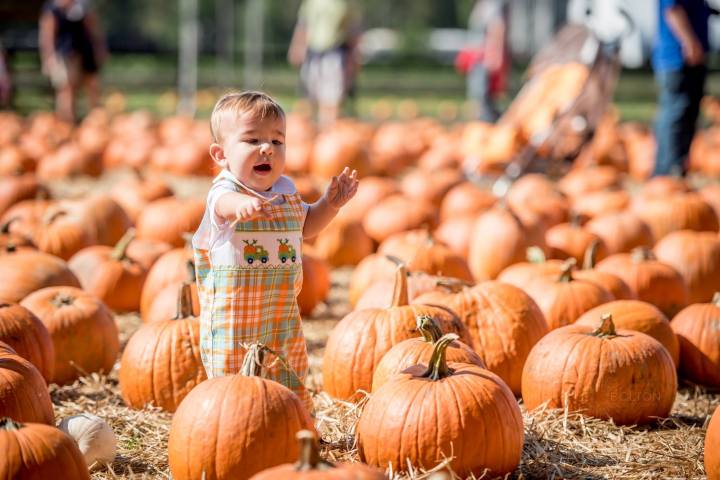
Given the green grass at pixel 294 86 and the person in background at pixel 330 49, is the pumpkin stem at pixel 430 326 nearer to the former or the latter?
the person in background at pixel 330 49

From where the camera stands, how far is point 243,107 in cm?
325

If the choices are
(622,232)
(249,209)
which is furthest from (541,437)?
(622,232)

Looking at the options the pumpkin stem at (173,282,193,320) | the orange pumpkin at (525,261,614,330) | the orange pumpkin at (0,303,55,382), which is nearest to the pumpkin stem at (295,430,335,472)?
the pumpkin stem at (173,282,193,320)

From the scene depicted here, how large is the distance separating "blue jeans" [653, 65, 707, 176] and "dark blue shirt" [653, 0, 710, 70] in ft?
0.30

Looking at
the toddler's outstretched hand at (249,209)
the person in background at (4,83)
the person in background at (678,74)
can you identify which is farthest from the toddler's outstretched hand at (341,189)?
the person in background at (4,83)

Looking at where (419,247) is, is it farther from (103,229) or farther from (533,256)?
(103,229)

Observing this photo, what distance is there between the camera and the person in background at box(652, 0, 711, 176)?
8.22m

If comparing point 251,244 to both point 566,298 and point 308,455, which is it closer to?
point 308,455

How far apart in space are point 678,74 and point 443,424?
6526mm

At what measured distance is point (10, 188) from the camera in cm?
766

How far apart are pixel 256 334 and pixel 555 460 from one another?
1.17 m

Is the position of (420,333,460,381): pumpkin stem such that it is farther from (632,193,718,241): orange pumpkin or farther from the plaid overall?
(632,193,718,241): orange pumpkin

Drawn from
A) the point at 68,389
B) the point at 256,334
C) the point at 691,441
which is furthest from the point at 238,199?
the point at 691,441

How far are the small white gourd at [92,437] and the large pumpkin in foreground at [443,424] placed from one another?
886 millimetres
